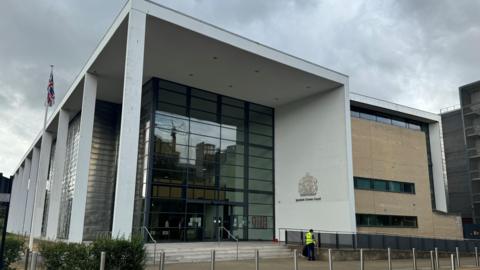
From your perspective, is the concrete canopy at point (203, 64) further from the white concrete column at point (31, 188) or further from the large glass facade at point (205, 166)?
the white concrete column at point (31, 188)

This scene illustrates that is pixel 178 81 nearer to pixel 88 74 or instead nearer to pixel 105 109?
pixel 88 74

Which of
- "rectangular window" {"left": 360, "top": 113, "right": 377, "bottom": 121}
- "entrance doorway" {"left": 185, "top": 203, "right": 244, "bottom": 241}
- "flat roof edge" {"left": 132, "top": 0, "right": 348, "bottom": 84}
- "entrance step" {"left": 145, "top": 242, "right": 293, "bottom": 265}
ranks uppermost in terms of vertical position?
"flat roof edge" {"left": 132, "top": 0, "right": 348, "bottom": 84}

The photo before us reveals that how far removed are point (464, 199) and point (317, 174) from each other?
2811 centimetres

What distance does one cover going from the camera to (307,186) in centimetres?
2752

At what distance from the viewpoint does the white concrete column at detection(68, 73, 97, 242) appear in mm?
22719

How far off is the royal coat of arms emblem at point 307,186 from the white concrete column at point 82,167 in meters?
13.8

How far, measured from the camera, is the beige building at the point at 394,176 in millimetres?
28312

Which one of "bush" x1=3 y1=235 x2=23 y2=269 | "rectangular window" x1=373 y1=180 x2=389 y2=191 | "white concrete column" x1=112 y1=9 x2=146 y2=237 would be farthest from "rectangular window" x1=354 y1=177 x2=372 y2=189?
"bush" x1=3 y1=235 x2=23 y2=269

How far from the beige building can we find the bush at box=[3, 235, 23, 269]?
817 inches

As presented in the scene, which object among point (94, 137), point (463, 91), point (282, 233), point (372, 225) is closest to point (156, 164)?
point (94, 137)

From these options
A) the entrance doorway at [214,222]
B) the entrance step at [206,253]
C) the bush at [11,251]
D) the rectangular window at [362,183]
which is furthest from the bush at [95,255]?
the rectangular window at [362,183]

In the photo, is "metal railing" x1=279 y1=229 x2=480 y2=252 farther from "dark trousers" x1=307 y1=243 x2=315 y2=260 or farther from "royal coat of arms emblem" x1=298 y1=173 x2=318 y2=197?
"royal coat of arms emblem" x1=298 y1=173 x2=318 y2=197

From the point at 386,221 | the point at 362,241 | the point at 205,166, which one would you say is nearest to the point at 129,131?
Answer: the point at 205,166

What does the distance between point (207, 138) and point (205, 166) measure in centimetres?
196
